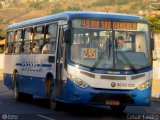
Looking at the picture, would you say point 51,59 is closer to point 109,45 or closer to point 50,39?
point 50,39

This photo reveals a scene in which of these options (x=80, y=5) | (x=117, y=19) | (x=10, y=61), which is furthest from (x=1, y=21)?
(x=117, y=19)

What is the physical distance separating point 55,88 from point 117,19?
2900mm

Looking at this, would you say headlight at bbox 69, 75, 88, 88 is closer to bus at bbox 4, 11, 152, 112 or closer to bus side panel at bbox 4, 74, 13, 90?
bus at bbox 4, 11, 152, 112

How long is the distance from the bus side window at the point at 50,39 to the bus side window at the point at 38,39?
543 mm

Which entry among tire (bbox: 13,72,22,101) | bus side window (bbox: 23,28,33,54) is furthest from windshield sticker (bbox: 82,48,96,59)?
tire (bbox: 13,72,22,101)

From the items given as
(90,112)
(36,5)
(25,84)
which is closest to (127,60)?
(90,112)

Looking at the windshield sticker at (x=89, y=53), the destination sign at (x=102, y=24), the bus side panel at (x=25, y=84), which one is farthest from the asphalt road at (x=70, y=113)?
the destination sign at (x=102, y=24)

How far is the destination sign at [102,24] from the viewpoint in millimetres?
17484

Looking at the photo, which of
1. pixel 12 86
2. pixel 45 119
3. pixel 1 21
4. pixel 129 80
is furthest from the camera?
pixel 1 21

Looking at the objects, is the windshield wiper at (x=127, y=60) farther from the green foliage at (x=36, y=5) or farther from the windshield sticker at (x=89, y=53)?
the green foliage at (x=36, y=5)

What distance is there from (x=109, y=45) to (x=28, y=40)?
5555mm

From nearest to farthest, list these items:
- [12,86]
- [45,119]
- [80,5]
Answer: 1. [45,119]
2. [12,86]
3. [80,5]

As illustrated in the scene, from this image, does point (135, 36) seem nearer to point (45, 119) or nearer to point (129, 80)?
point (129, 80)

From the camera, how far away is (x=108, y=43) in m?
17.4
